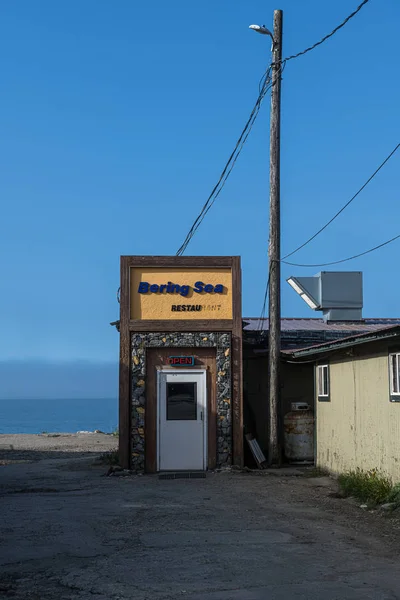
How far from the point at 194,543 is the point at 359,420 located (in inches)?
268

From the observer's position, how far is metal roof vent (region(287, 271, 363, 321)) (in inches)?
1003

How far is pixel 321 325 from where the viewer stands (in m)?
25.3

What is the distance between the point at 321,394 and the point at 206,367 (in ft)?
9.42

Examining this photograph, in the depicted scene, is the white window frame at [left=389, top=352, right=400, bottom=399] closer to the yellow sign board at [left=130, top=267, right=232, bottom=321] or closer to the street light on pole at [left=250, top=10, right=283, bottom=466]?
the street light on pole at [left=250, top=10, right=283, bottom=466]

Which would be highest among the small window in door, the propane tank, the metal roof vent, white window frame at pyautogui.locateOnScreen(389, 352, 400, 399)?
the metal roof vent

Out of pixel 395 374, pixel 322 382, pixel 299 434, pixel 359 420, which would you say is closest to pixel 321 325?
pixel 299 434

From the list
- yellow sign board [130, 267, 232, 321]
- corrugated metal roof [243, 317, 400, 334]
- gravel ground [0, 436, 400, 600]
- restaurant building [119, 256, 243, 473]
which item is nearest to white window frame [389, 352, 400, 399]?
gravel ground [0, 436, 400, 600]

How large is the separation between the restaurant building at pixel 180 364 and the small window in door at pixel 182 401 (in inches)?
1.0

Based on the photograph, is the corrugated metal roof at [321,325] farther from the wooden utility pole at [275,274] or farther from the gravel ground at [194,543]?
the gravel ground at [194,543]

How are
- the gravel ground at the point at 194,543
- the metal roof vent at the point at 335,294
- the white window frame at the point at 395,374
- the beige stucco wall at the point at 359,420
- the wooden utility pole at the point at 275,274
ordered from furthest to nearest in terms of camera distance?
1. the metal roof vent at the point at 335,294
2. the wooden utility pole at the point at 275,274
3. the beige stucco wall at the point at 359,420
4. the white window frame at the point at 395,374
5. the gravel ground at the point at 194,543

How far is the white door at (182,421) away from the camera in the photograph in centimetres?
1934

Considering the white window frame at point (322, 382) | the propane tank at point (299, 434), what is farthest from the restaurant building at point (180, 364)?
the white window frame at point (322, 382)

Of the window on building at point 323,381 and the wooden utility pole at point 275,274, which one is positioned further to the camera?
the wooden utility pole at point 275,274

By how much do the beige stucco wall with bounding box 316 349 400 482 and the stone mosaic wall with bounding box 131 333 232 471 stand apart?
2263 mm
